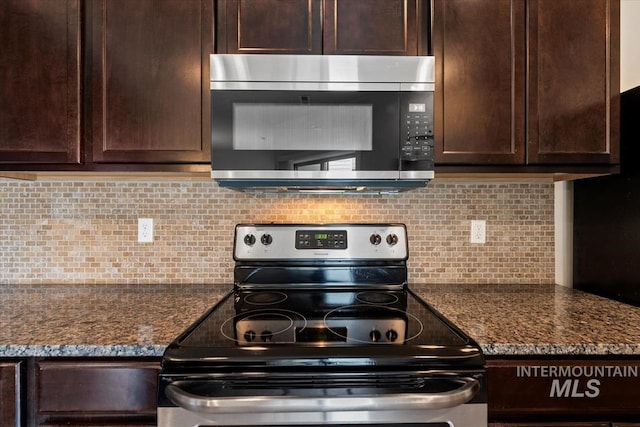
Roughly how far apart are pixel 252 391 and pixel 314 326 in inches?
10.7

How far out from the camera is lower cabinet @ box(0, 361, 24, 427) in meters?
0.90

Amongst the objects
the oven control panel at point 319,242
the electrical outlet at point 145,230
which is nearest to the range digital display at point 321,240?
the oven control panel at point 319,242

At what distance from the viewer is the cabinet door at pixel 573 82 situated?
4.14 ft

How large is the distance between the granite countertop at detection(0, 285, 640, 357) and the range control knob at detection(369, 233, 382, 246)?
0.86ft

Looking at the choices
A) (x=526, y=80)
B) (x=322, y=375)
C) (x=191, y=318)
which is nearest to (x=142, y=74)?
(x=191, y=318)

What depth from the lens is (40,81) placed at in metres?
1.25

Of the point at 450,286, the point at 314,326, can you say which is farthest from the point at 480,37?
the point at 314,326

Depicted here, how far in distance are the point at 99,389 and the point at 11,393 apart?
0.71 ft

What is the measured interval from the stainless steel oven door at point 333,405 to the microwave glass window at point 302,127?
28.2 inches

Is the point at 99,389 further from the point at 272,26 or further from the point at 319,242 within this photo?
the point at 272,26

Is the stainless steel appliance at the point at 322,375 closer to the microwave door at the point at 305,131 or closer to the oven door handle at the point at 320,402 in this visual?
the oven door handle at the point at 320,402

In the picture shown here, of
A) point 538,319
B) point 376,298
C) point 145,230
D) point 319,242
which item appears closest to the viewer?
point 538,319

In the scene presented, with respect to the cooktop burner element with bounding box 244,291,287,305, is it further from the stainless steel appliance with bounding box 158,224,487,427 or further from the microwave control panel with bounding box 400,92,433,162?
the microwave control panel with bounding box 400,92,433,162

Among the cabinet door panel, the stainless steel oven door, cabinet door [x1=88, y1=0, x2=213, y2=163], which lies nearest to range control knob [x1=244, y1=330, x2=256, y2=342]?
the stainless steel oven door
